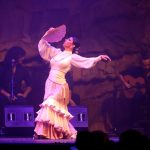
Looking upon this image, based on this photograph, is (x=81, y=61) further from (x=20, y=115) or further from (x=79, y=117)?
(x=20, y=115)

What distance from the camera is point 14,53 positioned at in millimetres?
10688

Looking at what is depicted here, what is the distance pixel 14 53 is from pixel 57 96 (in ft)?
12.1

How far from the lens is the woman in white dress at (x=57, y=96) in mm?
7258

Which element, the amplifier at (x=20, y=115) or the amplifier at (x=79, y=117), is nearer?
the amplifier at (x=20, y=115)

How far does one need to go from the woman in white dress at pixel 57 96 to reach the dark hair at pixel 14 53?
10.3ft

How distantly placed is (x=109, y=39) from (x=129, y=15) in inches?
31.3

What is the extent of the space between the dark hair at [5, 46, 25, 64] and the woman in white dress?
10.3 feet

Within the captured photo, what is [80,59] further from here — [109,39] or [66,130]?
[109,39]

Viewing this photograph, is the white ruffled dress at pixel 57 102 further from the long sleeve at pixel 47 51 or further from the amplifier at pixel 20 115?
A: the amplifier at pixel 20 115

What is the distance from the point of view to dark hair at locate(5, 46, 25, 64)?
1059 centimetres

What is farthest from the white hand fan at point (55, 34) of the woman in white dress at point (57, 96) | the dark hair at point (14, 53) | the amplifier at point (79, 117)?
the dark hair at point (14, 53)

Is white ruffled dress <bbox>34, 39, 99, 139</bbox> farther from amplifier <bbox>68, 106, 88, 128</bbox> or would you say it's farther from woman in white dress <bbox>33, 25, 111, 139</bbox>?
amplifier <bbox>68, 106, 88, 128</bbox>

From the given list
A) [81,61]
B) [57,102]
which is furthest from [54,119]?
[81,61]

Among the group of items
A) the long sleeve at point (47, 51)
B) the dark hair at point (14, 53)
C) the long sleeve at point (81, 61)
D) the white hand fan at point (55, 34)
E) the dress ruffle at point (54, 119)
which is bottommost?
the dress ruffle at point (54, 119)
